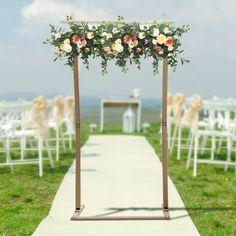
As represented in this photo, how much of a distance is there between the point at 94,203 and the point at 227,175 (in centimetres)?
275

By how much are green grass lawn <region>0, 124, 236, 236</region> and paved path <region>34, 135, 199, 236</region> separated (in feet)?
0.37

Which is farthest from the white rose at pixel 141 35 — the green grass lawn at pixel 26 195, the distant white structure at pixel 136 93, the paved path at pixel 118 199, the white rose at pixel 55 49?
the distant white structure at pixel 136 93

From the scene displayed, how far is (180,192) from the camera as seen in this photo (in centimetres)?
654

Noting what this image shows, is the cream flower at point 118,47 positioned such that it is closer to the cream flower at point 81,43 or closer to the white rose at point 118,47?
the white rose at point 118,47

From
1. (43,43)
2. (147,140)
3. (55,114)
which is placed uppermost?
(43,43)

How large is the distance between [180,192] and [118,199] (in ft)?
2.74

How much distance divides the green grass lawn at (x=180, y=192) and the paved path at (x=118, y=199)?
11cm

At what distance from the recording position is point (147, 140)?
13555 millimetres

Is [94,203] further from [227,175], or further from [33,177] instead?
[227,175]

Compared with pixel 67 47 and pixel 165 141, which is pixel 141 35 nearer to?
pixel 67 47

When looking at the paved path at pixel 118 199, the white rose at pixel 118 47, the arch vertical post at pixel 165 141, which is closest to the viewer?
the paved path at pixel 118 199

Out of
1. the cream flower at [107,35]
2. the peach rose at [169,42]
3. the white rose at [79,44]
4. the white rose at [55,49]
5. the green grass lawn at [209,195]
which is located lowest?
the green grass lawn at [209,195]

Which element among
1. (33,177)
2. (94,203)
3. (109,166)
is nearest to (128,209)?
(94,203)

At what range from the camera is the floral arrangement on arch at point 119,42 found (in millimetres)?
5113
